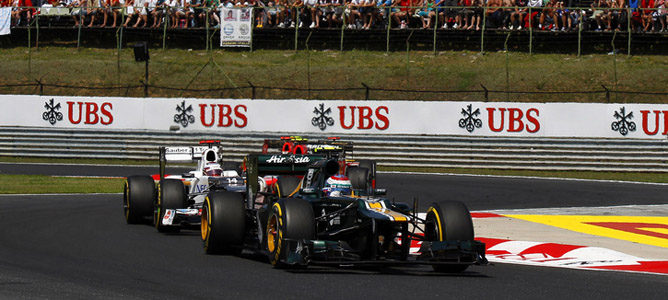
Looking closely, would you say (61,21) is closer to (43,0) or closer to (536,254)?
(43,0)

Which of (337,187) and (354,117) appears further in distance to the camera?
(354,117)

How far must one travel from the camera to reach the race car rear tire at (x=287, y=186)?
12281 millimetres

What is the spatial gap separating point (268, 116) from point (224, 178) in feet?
44.4

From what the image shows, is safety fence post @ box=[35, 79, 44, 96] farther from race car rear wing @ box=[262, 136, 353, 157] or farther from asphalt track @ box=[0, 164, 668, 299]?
asphalt track @ box=[0, 164, 668, 299]

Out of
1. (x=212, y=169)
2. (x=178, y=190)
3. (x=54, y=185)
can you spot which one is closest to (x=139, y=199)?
(x=178, y=190)

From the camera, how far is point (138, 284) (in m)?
8.63

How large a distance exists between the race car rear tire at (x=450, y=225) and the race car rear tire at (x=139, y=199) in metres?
5.88

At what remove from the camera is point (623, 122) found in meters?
26.0

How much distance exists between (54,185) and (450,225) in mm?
13764

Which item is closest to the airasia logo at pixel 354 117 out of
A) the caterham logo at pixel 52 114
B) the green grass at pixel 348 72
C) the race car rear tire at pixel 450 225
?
the green grass at pixel 348 72

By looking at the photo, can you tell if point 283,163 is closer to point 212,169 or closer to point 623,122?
point 212,169

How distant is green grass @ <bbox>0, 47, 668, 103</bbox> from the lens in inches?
1147

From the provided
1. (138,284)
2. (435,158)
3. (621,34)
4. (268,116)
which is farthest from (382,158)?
(138,284)

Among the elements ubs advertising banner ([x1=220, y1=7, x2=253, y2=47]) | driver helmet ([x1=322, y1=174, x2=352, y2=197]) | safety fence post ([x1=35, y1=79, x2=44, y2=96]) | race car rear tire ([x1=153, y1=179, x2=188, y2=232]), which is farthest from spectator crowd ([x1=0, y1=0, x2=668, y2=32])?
driver helmet ([x1=322, y1=174, x2=352, y2=197])
